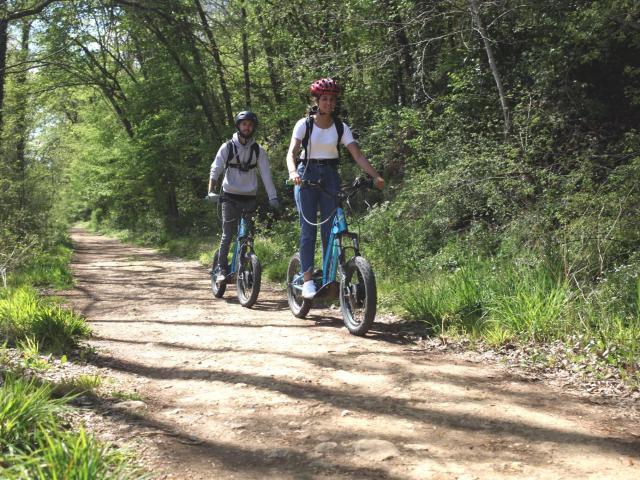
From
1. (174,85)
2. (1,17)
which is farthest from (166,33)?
(1,17)

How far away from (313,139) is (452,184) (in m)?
2.67

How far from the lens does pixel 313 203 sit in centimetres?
567

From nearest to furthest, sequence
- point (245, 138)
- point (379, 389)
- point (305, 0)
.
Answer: point (379, 389)
point (245, 138)
point (305, 0)

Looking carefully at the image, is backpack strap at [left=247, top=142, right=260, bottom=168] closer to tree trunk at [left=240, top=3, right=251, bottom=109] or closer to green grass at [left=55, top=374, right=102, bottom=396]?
green grass at [left=55, top=374, right=102, bottom=396]

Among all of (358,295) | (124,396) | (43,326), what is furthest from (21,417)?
(358,295)

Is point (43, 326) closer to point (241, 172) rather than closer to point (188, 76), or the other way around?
point (241, 172)

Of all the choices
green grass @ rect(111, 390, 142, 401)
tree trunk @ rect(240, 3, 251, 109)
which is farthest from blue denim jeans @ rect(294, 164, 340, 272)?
tree trunk @ rect(240, 3, 251, 109)

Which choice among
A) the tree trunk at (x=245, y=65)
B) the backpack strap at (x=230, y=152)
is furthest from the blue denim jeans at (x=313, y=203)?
the tree trunk at (x=245, y=65)

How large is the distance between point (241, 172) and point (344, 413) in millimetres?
4630

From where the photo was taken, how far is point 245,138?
23.5ft

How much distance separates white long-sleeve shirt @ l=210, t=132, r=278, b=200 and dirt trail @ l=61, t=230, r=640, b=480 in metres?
2.38

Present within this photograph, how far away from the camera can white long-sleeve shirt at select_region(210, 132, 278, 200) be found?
23.1ft

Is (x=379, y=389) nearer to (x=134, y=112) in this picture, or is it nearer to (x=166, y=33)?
(x=166, y=33)

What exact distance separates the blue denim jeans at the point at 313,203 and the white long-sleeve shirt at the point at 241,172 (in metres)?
1.31
